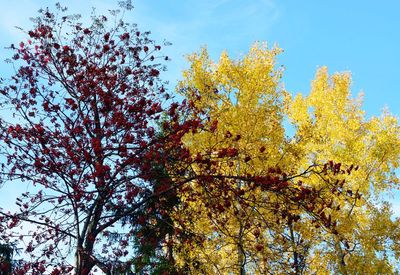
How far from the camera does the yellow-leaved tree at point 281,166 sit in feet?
35.5

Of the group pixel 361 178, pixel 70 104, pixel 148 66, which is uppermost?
pixel 361 178

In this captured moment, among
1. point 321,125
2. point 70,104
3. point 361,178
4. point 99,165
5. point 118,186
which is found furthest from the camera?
point 321,125

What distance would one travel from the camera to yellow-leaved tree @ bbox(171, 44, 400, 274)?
10.8m

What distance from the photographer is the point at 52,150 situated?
7.05m

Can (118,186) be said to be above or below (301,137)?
below

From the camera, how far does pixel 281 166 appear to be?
1144 cm

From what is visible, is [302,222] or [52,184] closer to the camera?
[52,184]

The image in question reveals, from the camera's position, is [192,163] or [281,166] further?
[281,166]

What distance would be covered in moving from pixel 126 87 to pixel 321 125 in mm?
8868

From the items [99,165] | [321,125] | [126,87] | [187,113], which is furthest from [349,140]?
[99,165]

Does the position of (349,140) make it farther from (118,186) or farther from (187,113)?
(118,186)

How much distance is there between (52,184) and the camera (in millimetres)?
7223

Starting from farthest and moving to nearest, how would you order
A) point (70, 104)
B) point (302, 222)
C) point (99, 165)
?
point (302, 222)
point (70, 104)
point (99, 165)

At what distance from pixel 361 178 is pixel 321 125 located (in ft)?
7.18
